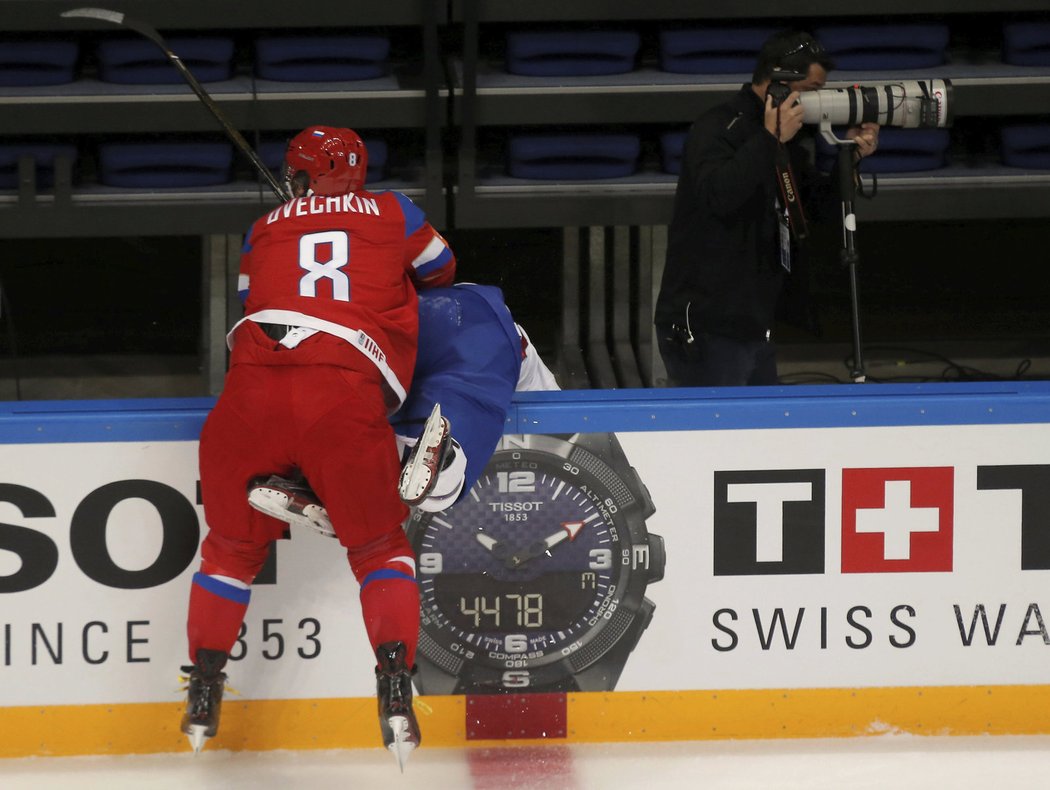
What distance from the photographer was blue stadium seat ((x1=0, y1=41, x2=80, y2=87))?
5.00m

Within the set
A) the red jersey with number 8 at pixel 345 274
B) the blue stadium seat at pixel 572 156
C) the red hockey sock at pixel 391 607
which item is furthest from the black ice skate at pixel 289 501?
the blue stadium seat at pixel 572 156

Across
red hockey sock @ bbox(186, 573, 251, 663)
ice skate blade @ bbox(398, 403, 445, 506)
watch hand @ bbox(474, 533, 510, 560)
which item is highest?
ice skate blade @ bbox(398, 403, 445, 506)

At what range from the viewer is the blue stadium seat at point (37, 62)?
197 inches

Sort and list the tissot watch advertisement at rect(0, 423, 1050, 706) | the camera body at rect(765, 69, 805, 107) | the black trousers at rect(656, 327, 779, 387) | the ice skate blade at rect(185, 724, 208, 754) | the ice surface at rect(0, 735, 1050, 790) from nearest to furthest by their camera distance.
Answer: the ice skate blade at rect(185, 724, 208, 754), the ice surface at rect(0, 735, 1050, 790), the tissot watch advertisement at rect(0, 423, 1050, 706), the camera body at rect(765, 69, 805, 107), the black trousers at rect(656, 327, 779, 387)

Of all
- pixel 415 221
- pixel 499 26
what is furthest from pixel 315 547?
pixel 499 26

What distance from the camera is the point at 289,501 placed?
2.58 meters

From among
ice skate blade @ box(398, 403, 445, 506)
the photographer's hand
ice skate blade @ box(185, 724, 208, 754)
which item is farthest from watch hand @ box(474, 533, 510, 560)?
the photographer's hand

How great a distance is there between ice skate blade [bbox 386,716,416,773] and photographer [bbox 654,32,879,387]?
129 centimetres

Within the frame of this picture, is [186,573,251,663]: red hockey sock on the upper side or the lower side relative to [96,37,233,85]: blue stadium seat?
lower

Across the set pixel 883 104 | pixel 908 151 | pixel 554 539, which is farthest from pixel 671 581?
pixel 908 151

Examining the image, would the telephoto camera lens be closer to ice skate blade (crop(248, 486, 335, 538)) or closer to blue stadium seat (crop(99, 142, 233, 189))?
ice skate blade (crop(248, 486, 335, 538))

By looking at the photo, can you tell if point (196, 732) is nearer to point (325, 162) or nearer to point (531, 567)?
point (531, 567)

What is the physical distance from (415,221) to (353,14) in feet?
7.92

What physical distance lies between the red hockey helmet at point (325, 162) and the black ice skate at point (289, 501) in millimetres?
544
